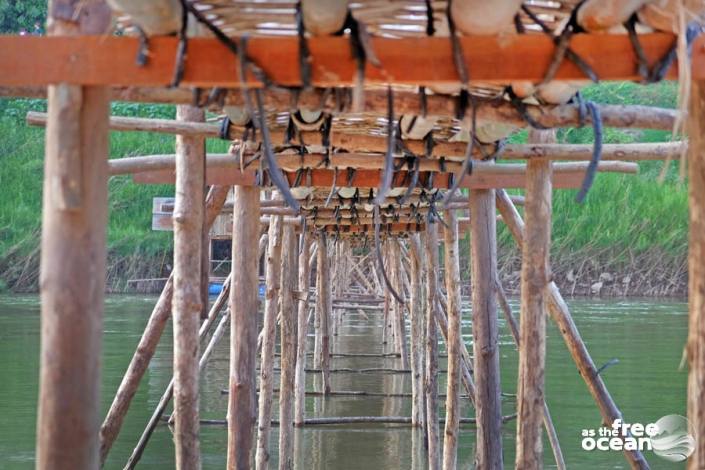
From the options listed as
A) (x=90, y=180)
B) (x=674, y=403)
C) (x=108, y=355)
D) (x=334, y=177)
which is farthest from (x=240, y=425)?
(x=108, y=355)

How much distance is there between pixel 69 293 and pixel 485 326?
3320mm

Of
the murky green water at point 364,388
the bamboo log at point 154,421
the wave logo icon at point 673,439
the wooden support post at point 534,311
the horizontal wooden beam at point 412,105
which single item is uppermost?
the horizontal wooden beam at point 412,105

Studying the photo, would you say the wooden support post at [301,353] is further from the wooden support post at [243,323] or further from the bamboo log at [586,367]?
the bamboo log at [586,367]

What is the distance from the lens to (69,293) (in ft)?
8.67

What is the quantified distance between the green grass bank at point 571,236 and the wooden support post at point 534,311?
2079cm

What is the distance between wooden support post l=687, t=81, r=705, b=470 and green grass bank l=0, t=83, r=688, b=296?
872 inches

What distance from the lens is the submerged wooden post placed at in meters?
2.64

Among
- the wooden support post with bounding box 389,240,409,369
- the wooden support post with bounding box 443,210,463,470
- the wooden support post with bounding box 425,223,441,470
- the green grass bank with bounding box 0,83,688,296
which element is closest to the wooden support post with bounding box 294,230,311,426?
the wooden support post with bounding box 425,223,441,470

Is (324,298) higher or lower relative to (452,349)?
higher

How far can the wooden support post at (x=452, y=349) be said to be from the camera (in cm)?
688

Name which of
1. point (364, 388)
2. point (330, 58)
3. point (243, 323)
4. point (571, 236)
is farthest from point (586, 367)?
point (571, 236)

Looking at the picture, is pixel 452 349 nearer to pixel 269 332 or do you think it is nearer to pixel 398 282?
pixel 269 332

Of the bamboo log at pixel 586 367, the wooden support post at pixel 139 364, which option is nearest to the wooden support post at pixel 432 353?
the bamboo log at pixel 586 367

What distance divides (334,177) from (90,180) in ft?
8.17
